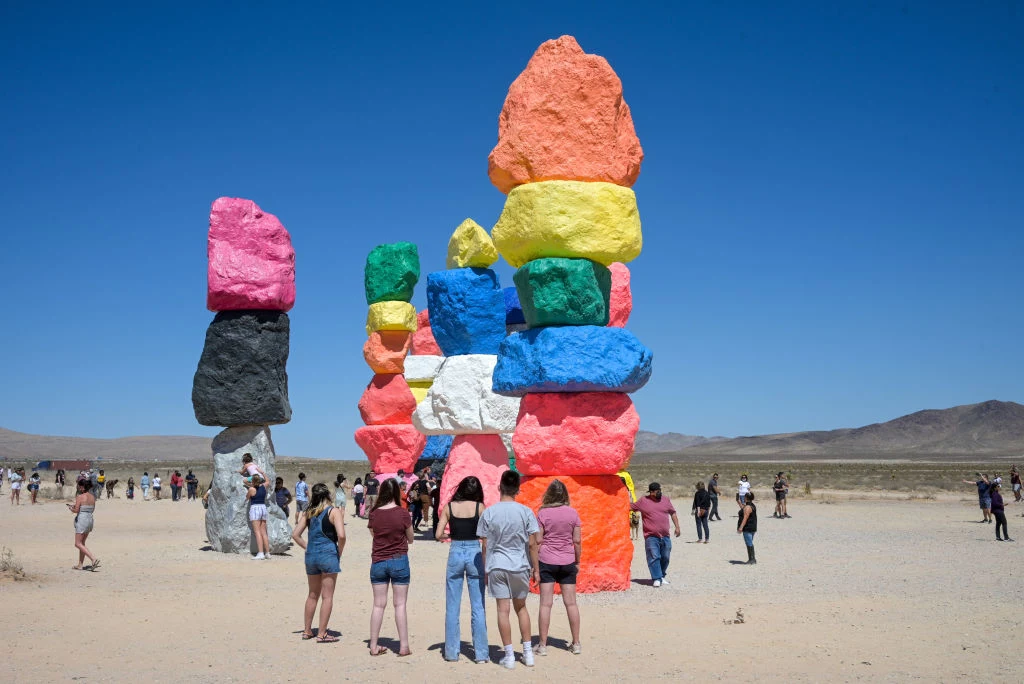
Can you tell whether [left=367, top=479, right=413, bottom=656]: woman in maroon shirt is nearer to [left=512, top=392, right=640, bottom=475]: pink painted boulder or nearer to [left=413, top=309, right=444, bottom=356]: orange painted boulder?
[left=512, top=392, right=640, bottom=475]: pink painted boulder

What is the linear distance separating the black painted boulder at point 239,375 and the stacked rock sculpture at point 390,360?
5.95 m

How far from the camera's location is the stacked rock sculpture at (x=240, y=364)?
50.8ft

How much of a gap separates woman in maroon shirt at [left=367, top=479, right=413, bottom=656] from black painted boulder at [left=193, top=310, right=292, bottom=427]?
845 centimetres

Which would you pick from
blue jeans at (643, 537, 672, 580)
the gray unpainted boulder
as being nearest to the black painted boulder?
the gray unpainted boulder

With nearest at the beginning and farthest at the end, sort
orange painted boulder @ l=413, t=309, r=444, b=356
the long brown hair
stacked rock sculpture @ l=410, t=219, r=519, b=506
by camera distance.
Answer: the long brown hair < stacked rock sculpture @ l=410, t=219, r=519, b=506 < orange painted boulder @ l=413, t=309, r=444, b=356

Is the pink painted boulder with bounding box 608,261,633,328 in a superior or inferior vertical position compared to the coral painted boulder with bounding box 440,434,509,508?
superior

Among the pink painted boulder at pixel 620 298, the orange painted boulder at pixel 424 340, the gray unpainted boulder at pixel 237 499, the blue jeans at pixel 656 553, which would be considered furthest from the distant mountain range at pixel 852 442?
the blue jeans at pixel 656 553

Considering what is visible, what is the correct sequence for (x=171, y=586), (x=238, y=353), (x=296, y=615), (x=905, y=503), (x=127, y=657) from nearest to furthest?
(x=127, y=657) < (x=296, y=615) < (x=171, y=586) < (x=238, y=353) < (x=905, y=503)

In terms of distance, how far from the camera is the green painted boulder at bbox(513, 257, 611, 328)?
1121 centimetres

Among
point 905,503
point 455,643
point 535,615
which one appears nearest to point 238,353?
point 535,615

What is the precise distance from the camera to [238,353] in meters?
15.7

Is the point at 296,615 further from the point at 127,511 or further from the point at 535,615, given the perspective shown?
the point at 127,511

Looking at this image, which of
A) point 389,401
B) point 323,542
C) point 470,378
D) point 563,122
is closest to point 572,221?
point 563,122

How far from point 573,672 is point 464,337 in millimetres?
10369
